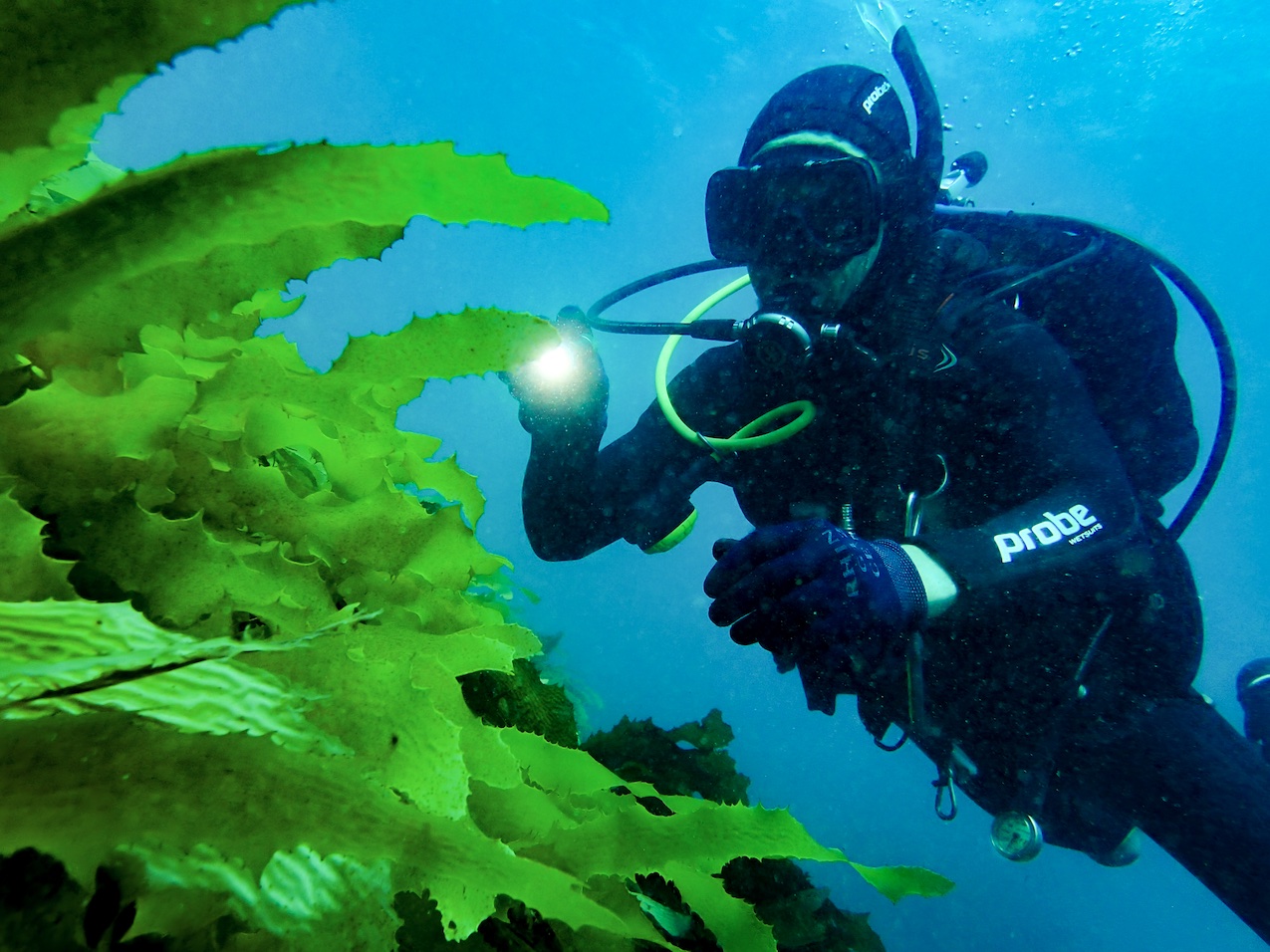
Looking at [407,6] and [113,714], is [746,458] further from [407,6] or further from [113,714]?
[407,6]

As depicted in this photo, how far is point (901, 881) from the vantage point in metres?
0.99

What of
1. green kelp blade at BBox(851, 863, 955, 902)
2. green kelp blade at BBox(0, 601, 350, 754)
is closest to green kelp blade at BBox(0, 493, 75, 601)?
green kelp blade at BBox(0, 601, 350, 754)

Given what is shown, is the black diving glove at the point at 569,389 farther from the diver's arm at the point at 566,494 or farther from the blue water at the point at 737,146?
the blue water at the point at 737,146

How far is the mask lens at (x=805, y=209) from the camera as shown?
262cm

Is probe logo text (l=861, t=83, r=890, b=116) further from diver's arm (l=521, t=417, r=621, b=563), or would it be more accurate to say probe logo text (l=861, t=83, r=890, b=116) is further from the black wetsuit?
diver's arm (l=521, t=417, r=621, b=563)

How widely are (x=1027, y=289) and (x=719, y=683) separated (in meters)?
35.7

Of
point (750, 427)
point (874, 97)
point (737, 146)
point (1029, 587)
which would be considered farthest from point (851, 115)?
point (737, 146)

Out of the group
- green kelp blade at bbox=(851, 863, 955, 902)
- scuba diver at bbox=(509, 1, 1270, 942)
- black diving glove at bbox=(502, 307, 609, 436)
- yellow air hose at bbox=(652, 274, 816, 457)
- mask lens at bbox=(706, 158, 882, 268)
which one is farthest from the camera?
mask lens at bbox=(706, 158, 882, 268)

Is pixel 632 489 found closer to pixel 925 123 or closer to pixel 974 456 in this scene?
pixel 974 456

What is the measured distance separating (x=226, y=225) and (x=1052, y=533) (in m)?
2.06

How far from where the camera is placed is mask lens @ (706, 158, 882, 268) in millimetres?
2625

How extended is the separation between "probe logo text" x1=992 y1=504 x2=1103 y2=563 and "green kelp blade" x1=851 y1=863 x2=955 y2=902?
977mm

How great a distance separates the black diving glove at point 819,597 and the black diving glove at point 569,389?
58cm

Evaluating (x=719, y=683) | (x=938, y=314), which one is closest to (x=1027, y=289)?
(x=938, y=314)
